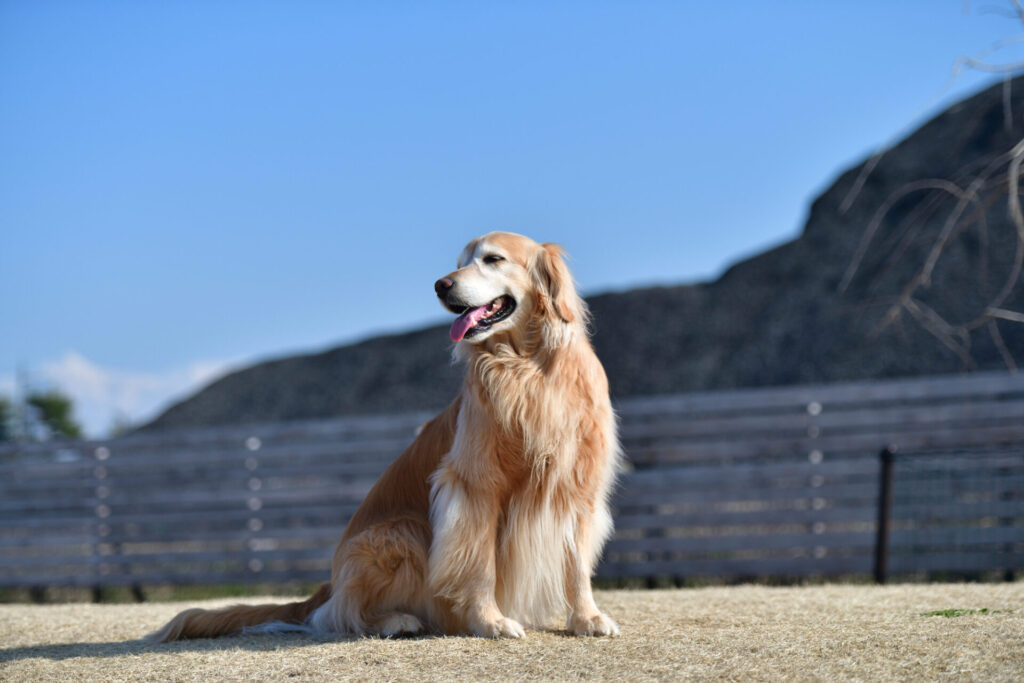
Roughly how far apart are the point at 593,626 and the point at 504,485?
0.71m

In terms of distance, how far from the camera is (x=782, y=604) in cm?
472

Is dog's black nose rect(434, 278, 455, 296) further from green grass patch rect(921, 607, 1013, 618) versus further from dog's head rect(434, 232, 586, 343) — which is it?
green grass patch rect(921, 607, 1013, 618)

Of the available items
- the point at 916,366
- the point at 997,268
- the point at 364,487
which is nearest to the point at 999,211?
the point at 997,268

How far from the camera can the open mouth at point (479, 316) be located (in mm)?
3746

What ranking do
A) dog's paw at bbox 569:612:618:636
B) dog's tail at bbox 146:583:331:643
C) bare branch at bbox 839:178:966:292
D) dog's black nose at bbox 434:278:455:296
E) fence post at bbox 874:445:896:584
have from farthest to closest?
fence post at bbox 874:445:896:584
bare branch at bbox 839:178:966:292
dog's tail at bbox 146:583:331:643
dog's paw at bbox 569:612:618:636
dog's black nose at bbox 434:278:455:296

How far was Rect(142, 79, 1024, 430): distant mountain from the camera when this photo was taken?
17.5m

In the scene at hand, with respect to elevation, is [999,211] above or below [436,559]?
above


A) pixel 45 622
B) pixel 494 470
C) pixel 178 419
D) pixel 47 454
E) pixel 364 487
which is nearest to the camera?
pixel 494 470

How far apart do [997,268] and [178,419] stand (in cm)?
2013

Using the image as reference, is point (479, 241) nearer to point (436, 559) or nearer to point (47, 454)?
point (436, 559)

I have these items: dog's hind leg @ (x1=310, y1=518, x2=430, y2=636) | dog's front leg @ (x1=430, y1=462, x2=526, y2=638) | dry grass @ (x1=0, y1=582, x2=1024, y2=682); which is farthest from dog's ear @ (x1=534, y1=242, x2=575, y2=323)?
dry grass @ (x1=0, y1=582, x2=1024, y2=682)

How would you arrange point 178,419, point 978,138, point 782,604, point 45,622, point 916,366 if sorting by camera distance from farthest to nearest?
point 178,419, point 978,138, point 916,366, point 45,622, point 782,604

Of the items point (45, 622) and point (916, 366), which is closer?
point (45, 622)

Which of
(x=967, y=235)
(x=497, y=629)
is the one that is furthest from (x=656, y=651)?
(x=967, y=235)
